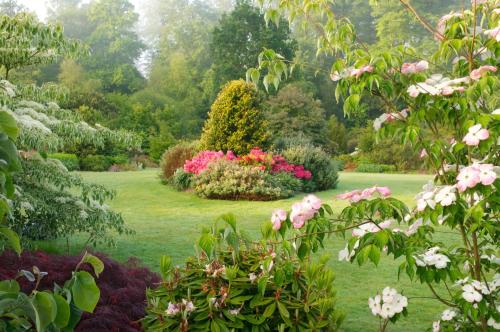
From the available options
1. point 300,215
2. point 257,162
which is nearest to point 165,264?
point 300,215

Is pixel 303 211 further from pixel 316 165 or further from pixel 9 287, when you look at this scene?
pixel 316 165

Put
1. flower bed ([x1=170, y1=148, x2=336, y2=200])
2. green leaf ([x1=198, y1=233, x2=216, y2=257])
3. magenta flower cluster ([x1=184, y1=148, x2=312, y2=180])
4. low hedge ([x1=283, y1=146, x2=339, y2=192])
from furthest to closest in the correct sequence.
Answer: low hedge ([x1=283, y1=146, x2=339, y2=192]), magenta flower cluster ([x1=184, y1=148, x2=312, y2=180]), flower bed ([x1=170, y1=148, x2=336, y2=200]), green leaf ([x1=198, y1=233, x2=216, y2=257])

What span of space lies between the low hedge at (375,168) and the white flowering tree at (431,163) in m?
20.4

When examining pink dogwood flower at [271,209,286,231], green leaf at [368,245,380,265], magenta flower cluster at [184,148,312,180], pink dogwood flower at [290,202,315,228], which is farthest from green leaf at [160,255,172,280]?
magenta flower cluster at [184,148,312,180]

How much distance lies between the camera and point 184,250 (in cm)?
595

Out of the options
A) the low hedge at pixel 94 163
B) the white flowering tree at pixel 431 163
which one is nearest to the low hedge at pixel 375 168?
the low hedge at pixel 94 163

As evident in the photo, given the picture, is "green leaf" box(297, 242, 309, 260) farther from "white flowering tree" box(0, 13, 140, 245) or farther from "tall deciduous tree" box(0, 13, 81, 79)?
"tall deciduous tree" box(0, 13, 81, 79)

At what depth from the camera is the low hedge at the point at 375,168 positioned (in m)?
22.9

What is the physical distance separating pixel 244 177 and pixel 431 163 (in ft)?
26.5

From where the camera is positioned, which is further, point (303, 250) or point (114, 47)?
point (114, 47)

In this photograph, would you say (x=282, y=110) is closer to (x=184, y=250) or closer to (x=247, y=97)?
(x=247, y=97)

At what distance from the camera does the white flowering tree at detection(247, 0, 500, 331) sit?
2146 mm

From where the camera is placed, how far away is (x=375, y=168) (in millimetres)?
22984

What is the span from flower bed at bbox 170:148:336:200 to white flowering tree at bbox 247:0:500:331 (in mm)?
7718
